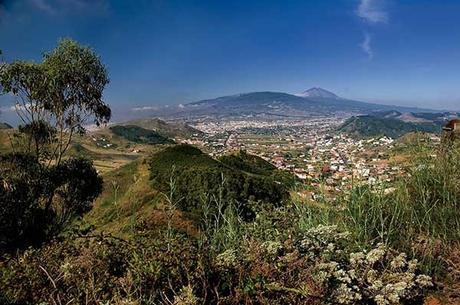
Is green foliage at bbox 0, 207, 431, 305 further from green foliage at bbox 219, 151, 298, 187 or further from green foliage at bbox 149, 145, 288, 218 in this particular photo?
green foliage at bbox 219, 151, 298, 187

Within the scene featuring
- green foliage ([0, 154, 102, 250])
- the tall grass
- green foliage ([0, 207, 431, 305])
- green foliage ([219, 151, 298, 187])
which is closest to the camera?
green foliage ([0, 207, 431, 305])

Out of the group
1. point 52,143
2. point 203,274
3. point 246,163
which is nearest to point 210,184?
point 52,143

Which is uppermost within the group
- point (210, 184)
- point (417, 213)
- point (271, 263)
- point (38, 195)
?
point (271, 263)

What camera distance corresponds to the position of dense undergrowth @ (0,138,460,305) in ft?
11.3

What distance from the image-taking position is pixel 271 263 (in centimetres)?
379

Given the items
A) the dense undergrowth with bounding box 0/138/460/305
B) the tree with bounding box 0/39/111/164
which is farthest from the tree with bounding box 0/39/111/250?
the dense undergrowth with bounding box 0/138/460/305

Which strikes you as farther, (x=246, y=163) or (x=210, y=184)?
(x=246, y=163)

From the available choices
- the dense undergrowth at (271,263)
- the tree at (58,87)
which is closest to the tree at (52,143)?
the tree at (58,87)

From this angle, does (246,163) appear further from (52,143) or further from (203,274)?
(203,274)

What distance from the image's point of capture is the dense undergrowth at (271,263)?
3443 mm

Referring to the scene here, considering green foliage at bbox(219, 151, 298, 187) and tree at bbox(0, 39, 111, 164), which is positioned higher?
tree at bbox(0, 39, 111, 164)

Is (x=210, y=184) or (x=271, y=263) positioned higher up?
(x=271, y=263)

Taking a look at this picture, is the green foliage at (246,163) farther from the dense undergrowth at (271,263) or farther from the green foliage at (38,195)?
the dense undergrowth at (271,263)

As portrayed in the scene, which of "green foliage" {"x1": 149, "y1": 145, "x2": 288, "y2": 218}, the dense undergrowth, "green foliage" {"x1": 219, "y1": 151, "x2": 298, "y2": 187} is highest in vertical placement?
the dense undergrowth
